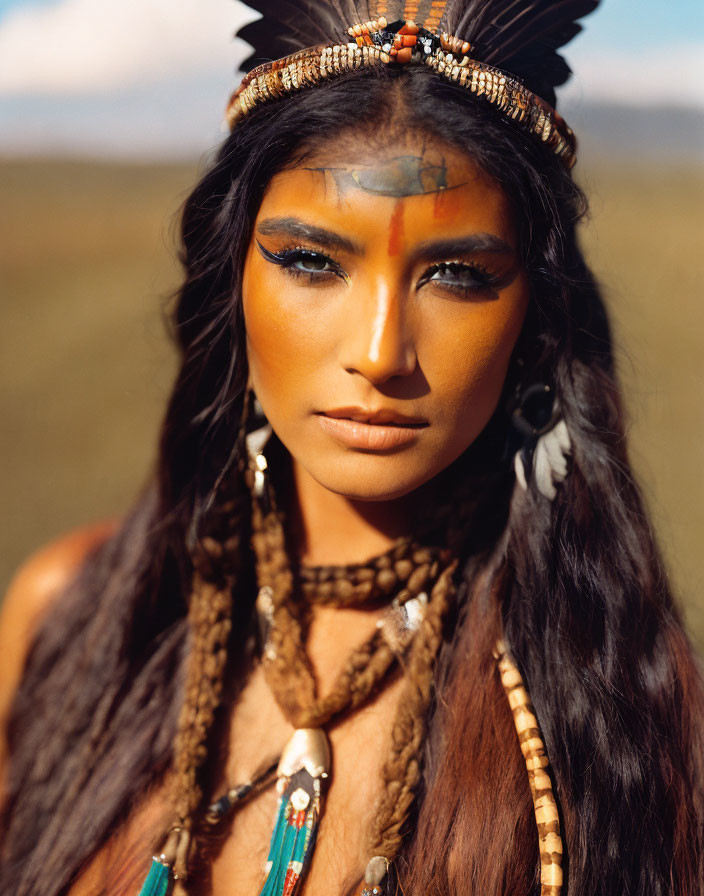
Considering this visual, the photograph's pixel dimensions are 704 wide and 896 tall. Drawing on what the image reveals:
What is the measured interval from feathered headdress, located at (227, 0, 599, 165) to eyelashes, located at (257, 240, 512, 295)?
0.24 meters

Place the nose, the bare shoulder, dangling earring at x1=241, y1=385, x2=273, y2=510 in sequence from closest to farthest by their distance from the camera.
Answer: the nose, dangling earring at x1=241, y1=385, x2=273, y2=510, the bare shoulder

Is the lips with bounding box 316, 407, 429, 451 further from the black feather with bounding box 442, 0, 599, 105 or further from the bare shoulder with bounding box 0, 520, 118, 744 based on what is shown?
the bare shoulder with bounding box 0, 520, 118, 744

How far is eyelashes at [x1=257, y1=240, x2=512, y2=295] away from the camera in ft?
3.91

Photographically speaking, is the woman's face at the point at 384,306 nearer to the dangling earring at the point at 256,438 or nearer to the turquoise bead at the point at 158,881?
the dangling earring at the point at 256,438

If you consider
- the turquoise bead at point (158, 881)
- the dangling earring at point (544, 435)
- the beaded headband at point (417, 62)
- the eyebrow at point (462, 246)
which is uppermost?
the beaded headband at point (417, 62)

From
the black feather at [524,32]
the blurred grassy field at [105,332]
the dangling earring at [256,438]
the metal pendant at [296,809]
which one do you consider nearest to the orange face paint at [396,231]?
the black feather at [524,32]

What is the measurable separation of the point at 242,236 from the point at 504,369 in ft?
1.48

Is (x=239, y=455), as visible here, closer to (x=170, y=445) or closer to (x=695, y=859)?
(x=170, y=445)

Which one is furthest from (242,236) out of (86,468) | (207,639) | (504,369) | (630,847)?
(86,468)

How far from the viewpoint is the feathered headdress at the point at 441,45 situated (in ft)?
3.97

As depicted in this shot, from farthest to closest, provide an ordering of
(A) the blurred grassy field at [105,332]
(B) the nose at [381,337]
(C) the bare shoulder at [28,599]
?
(A) the blurred grassy field at [105,332] < (C) the bare shoulder at [28,599] < (B) the nose at [381,337]

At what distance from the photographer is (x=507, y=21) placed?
126 centimetres

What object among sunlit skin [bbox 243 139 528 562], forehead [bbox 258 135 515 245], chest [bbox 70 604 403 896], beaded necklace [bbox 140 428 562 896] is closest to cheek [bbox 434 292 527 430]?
sunlit skin [bbox 243 139 528 562]

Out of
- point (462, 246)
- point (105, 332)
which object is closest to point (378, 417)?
point (462, 246)
